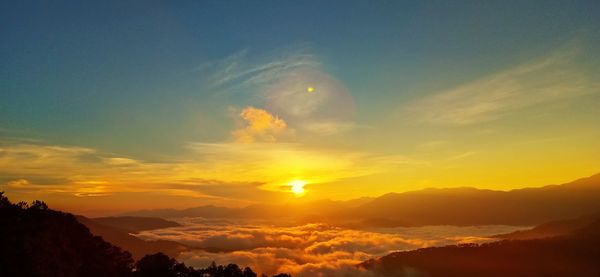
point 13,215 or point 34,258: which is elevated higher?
point 13,215

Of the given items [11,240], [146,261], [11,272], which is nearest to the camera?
[11,272]

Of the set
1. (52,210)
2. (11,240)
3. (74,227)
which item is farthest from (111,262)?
(11,240)

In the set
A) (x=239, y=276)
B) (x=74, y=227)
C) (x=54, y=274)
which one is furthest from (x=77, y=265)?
(x=239, y=276)

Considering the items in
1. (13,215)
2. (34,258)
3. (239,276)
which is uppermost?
(13,215)

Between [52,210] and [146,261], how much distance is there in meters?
17.6

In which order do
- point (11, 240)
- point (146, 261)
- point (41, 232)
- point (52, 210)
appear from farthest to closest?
point (146, 261), point (52, 210), point (41, 232), point (11, 240)

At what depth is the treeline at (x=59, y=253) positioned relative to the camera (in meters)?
53.5

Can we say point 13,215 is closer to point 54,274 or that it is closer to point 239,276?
point 54,274

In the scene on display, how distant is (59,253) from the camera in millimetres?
59844

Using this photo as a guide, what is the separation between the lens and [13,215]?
61.4m

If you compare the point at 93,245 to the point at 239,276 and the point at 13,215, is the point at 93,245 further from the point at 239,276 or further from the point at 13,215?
the point at 239,276

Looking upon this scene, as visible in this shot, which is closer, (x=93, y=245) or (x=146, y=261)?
(x=93, y=245)

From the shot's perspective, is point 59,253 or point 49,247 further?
point 59,253

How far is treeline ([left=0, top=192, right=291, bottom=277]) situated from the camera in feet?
176
